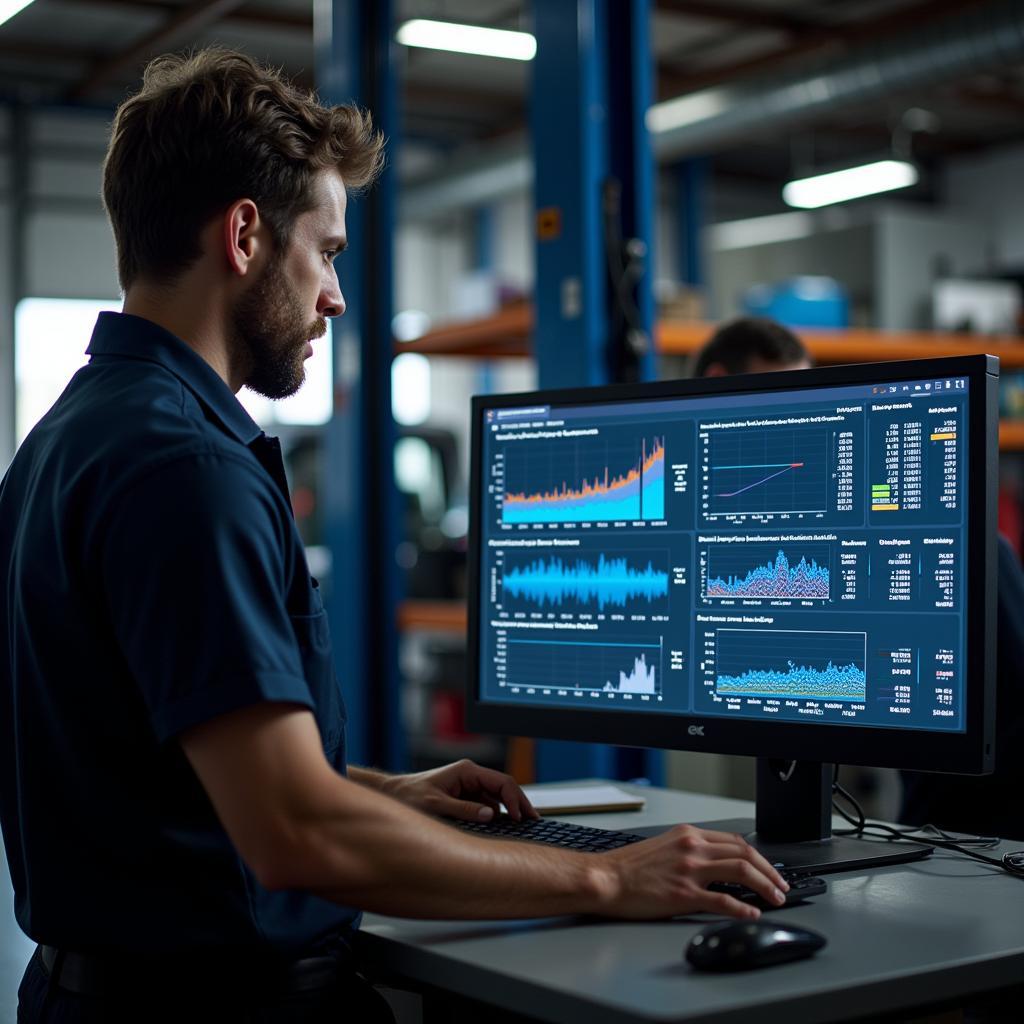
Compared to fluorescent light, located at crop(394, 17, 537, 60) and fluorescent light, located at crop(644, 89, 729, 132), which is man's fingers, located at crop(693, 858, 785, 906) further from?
fluorescent light, located at crop(644, 89, 729, 132)

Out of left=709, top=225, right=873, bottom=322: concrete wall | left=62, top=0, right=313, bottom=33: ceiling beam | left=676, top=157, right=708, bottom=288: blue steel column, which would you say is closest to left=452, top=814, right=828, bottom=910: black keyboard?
left=709, top=225, right=873, bottom=322: concrete wall

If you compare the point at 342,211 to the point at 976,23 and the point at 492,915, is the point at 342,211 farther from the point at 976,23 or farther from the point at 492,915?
the point at 976,23

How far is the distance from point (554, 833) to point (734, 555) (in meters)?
0.35

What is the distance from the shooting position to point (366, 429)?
436 centimetres

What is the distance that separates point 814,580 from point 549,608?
1.13 ft

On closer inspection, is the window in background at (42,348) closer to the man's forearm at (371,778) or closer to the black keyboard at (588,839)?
the man's forearm at (371,778)

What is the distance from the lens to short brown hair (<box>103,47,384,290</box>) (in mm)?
1314

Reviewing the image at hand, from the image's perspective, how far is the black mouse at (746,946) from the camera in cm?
109

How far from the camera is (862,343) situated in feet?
14.9

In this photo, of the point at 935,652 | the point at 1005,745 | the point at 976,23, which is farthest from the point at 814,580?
the point at 976,23

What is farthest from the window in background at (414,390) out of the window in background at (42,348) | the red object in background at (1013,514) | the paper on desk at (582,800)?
the paper on desk at (582,800)

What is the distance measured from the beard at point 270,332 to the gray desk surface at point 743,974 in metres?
0.54

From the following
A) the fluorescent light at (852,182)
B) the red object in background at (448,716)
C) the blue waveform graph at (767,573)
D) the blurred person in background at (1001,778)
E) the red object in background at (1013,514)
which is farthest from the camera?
the fluorescent light at (852,182)

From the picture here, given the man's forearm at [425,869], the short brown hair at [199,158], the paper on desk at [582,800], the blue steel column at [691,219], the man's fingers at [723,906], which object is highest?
the blue steel column at [691,219]
